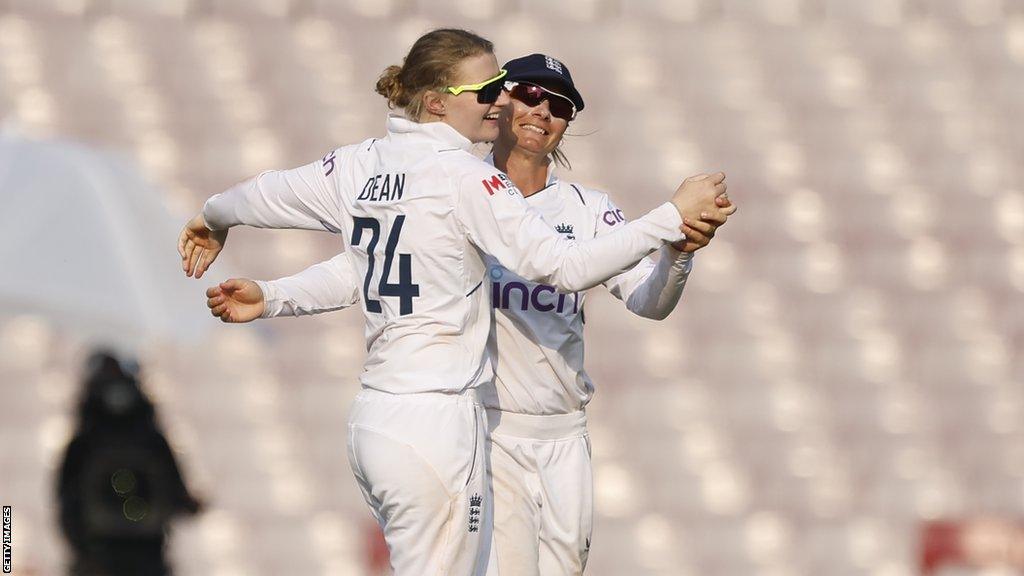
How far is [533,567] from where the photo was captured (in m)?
3.45

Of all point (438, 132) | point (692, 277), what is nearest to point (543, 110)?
point (438, 132)

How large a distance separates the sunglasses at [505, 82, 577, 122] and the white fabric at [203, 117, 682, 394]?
0.50m

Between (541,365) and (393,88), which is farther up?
(393,88)

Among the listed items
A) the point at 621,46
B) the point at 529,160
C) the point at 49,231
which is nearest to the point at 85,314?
the point at 49,231

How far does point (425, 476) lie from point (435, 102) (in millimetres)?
733

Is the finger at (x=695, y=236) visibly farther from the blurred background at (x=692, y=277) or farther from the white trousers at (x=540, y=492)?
the blurred background at (x=692, y=277)

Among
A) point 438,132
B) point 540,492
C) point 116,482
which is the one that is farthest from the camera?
point 116,482

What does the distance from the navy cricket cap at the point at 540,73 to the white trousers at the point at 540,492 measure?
75cm

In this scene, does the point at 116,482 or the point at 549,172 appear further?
the point at 116,482

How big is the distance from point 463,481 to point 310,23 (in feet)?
16.8

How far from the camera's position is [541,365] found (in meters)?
3.51

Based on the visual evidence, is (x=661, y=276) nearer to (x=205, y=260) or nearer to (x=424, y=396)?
(x=424, y=396)

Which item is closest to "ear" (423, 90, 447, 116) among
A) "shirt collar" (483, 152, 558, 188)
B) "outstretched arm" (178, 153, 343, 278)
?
"outstretched arm" (178, 153, 343, 278)

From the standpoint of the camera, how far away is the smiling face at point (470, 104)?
9.90 ft
